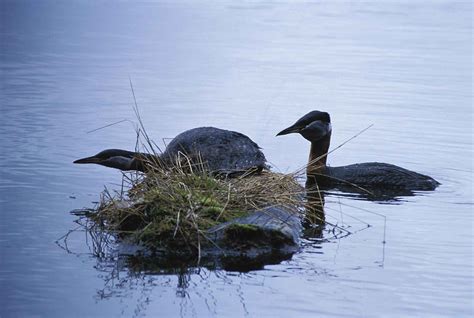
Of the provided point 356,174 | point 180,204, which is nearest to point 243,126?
point 356,174

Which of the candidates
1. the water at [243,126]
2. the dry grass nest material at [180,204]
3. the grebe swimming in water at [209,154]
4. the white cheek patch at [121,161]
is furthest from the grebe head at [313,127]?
the dry grass nest material at [180,204]

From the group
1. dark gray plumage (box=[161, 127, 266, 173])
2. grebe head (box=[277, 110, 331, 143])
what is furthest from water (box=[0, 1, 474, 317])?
dark gray plumage (box=[161, 127, 266, 173])

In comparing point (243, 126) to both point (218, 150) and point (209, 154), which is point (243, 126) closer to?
point (218, 150)

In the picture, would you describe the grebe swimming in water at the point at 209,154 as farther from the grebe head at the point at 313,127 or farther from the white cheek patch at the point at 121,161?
the grebe head at the point at 313,127

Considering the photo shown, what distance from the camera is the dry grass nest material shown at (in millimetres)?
10070

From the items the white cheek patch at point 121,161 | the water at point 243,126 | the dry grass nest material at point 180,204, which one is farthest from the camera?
the white cheek patch at point 121,161

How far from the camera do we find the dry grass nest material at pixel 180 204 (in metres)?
10.1

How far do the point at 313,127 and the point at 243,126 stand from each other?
334cm

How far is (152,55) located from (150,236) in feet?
56.8

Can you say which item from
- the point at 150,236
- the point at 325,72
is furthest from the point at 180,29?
the point at 150,236

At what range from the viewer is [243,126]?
17.4m

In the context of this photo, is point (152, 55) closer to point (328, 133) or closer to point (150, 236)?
point (328, 133)

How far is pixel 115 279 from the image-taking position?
943 cm

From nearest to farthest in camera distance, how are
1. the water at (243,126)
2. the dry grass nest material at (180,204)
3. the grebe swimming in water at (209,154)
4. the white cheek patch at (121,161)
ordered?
the water at (243,126) → the dry grass nest material at (180,204) → the grebe swimming in water at (209,154) → the white cheek patch at (121,161)
